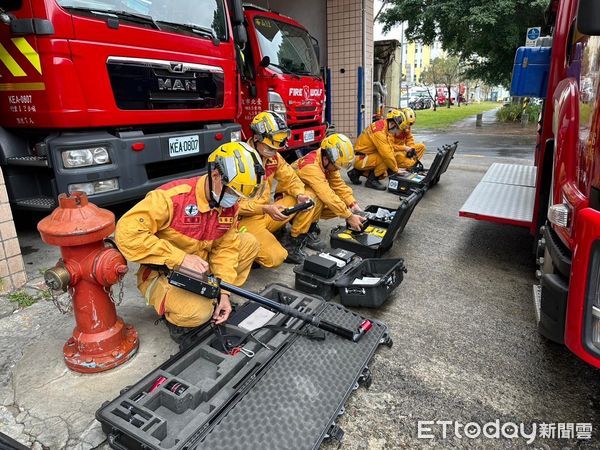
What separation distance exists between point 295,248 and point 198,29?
234 centimetres

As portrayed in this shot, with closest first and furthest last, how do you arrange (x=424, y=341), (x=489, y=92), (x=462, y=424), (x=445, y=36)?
(x=462, y=424) < (x=424, y=341) < (x=445, y=36) < (x=489, y=92)

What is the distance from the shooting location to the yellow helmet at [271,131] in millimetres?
3473

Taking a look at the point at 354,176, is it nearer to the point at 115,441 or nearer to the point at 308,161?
the point at 308,161

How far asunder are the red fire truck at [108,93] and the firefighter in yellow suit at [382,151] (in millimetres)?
2673

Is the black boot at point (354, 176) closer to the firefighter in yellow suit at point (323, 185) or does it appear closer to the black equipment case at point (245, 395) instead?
the firefighter in yellow suit at point (323, 185)

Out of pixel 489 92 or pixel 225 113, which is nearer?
pixel 225 113

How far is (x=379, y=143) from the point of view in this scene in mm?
6234

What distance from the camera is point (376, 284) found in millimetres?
2715

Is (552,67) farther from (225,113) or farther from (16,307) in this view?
(16,307)

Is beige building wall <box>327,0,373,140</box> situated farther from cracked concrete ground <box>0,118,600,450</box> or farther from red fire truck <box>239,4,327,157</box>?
cracked concrete ground <box>0,118,600,450</box>

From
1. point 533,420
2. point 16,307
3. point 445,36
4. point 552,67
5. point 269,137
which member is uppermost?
point 445,36

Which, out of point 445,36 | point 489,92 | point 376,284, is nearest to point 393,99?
point 445,36

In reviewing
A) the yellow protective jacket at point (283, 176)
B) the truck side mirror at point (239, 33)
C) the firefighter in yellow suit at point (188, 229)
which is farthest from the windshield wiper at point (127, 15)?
the firefighter in yellow suit at point (188, 229)

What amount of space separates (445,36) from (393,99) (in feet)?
13.7
